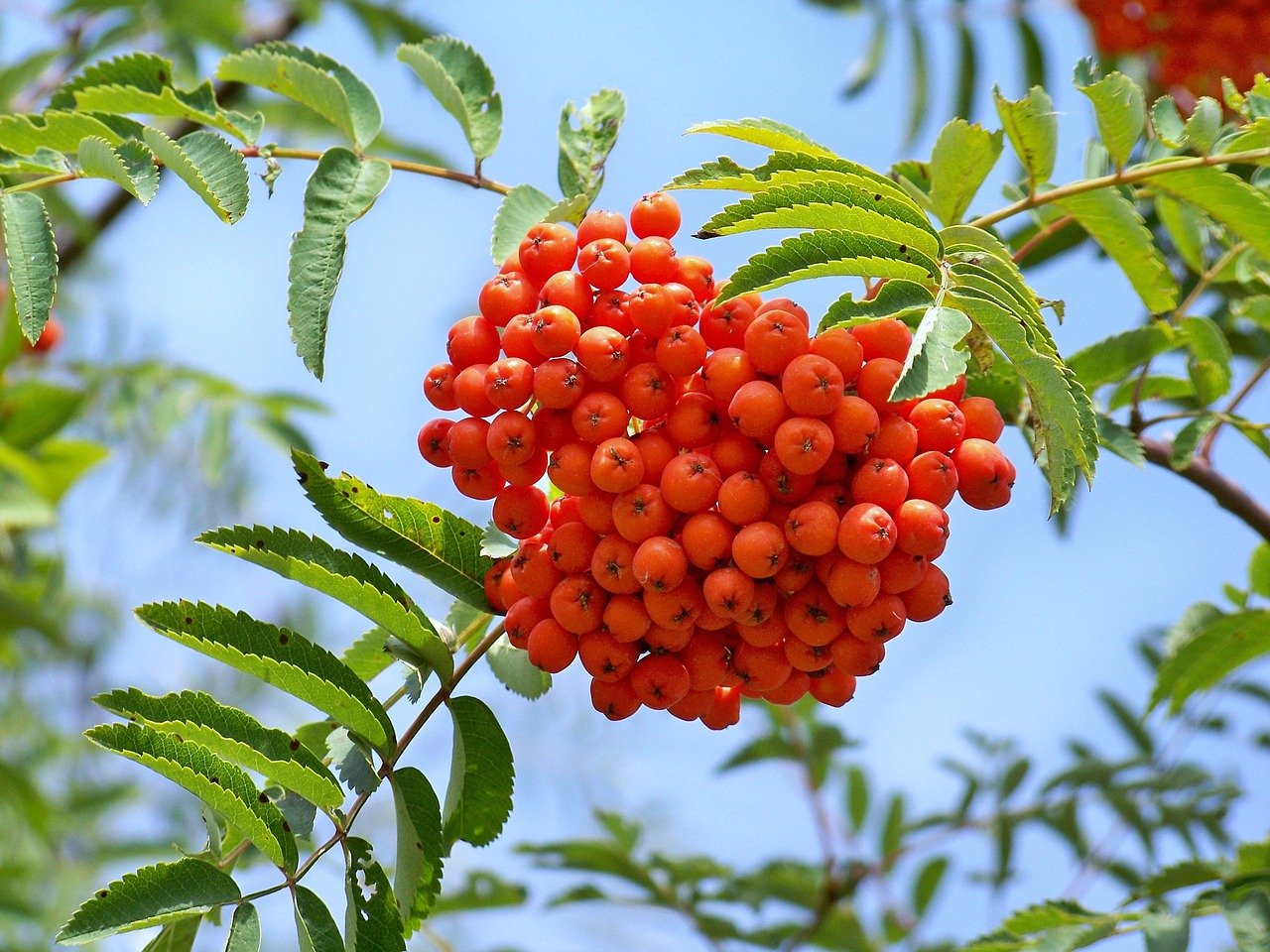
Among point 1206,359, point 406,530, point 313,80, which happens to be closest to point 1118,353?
point 1206,359

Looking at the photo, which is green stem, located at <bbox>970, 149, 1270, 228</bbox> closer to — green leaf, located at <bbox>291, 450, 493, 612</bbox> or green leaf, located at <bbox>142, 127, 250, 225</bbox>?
green leaf, located at <bbox>291, 450, 493, 612</bbox>

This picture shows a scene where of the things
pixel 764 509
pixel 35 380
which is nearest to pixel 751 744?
pixel 764 509

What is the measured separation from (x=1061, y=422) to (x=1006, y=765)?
222 cm

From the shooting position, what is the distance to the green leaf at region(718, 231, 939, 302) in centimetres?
158

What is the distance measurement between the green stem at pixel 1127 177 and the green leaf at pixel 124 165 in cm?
124

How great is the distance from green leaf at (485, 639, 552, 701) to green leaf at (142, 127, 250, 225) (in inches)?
30.2

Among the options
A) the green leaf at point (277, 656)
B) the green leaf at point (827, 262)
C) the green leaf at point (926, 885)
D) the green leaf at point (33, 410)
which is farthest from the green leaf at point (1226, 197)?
the green leaf at point (33, 410)

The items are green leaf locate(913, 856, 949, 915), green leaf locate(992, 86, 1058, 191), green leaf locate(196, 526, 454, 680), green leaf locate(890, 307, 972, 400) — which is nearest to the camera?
green leaf locate(890, 307, 972, 400)

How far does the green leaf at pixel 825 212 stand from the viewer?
161 centimetres

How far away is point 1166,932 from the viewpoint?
2.14m

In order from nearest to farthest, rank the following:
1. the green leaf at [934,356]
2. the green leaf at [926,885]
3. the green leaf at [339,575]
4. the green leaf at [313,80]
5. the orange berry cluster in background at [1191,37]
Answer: the green leaf at [934,356] < the green leaf at [339,575] < the green leaf at [313,80] < the green leaf at [926,885] < the orange berry cluster in background at [1191,37]

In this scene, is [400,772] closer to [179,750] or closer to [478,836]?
[478,836]

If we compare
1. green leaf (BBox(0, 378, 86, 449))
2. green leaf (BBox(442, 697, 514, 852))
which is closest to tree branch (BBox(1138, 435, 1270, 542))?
green leaf (BBox(442, 697, 514, 852))

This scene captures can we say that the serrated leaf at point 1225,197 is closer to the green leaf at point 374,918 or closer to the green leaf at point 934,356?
the green leaf at point 934,356
